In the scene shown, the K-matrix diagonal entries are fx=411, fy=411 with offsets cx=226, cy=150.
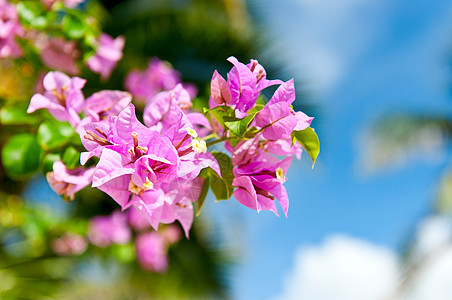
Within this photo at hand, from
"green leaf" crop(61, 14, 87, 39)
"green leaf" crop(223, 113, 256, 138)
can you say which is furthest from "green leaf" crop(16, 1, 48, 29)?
"green leaf" crop(223, 113, 256, 138)

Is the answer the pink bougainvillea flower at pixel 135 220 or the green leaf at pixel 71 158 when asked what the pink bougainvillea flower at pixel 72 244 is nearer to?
the pink bougainvillea flower at pixel 135 220

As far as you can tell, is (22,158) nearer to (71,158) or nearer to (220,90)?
(71,158)

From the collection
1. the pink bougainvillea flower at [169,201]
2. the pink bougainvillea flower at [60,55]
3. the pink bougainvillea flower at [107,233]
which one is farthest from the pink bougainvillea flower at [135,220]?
the pink bougainvillea flower at [169,201]

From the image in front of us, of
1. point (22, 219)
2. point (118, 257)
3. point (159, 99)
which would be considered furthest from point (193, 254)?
point (159, 99)

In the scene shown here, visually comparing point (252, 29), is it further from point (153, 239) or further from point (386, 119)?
point (386, 119)

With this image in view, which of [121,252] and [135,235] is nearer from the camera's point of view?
[121,252]

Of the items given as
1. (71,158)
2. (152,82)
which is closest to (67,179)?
(71,158)

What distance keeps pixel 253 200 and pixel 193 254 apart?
7.65ft

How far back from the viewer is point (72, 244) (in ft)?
5.19

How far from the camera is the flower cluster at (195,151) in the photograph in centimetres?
42

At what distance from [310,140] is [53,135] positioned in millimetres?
371

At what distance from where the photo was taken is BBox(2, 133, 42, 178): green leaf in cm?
63

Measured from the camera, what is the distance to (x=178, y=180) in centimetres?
44

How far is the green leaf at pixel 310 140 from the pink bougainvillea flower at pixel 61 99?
0.34 m
